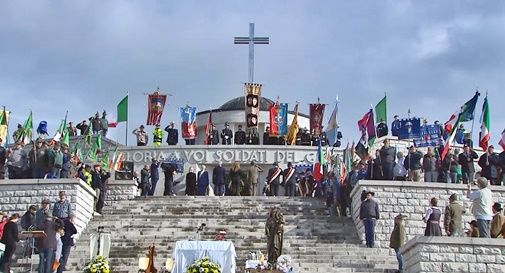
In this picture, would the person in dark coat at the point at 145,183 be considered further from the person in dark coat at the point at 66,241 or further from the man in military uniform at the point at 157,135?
the person in dark coat at the point at 66,241

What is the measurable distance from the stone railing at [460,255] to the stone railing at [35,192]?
33.6 ft

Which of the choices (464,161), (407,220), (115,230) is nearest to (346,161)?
(464,161)

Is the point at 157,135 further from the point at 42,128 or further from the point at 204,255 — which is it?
the point at 204,255

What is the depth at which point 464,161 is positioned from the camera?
1047 inches

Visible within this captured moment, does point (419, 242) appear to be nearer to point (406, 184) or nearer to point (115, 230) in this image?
point (406, 184)

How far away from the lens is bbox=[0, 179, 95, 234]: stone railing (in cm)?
2352

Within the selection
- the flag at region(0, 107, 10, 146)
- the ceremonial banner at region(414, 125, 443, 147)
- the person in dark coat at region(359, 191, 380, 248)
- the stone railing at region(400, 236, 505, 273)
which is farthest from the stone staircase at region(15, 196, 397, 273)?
the ceremonial banner at region(414, 125, 443, 147)

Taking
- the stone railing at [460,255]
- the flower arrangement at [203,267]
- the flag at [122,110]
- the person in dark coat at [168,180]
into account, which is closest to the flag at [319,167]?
the person in dark coat at [168,180]

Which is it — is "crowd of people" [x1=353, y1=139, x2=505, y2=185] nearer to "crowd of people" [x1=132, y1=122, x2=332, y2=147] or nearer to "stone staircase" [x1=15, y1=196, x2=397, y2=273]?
"stone staircase" [x1=15, y1=196, x2=397, y2=273]

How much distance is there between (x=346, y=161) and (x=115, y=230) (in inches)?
358

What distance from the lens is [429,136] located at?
3344 centimetres

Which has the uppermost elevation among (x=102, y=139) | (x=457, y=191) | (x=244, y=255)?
(x=102, y=139)

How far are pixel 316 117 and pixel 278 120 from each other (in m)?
1.66

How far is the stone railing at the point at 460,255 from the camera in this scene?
16.8 metres
